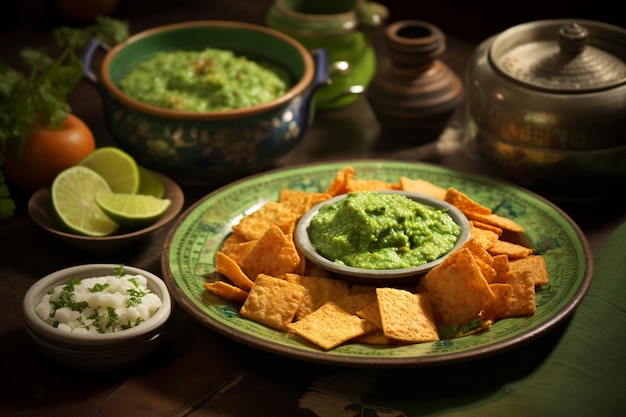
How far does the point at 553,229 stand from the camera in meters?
2.14

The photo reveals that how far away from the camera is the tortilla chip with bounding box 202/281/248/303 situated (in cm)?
186

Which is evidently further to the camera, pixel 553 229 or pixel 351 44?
pixel 351 44

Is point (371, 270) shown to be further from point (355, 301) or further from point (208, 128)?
point (208, 128)

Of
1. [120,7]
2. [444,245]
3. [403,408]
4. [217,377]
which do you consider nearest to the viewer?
[403,408]

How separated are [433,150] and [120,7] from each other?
185 cm

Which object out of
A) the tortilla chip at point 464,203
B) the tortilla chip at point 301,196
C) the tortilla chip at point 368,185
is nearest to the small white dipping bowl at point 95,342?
the tortilla chip at point 301,196

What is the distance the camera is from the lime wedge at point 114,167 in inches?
90.3

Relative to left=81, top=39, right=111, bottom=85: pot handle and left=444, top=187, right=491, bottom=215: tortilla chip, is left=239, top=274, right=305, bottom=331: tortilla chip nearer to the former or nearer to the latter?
left=444, top=187, right=491, bottom=215: tortilla chip

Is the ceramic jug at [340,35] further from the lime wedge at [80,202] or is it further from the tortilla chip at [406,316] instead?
the tortilla chip at [406,316]

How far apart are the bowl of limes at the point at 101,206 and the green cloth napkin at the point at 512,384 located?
70 cm

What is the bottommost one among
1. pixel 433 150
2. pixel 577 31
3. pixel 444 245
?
pixel 433 150

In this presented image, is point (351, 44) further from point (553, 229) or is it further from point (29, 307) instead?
point (29, 307)

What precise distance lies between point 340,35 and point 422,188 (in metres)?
0.84

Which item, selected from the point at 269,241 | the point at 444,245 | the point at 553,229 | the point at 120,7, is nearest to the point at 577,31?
the point at 553,229
